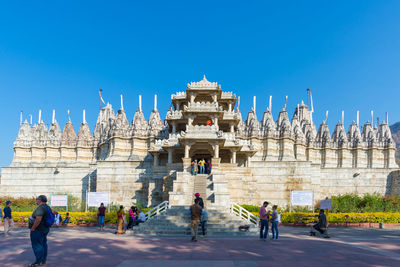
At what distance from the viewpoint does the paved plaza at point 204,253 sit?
9.80 m

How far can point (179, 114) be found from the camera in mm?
35156

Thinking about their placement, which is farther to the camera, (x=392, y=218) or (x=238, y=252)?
(x=392, y=218)

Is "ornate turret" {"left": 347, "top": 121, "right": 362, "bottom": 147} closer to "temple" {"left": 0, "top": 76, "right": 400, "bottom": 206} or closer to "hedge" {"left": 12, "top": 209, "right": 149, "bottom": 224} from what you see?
"temple" {"left": 0, "top": 76, "right": 400, "bottom": 206}

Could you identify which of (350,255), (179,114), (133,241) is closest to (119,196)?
(179,114)

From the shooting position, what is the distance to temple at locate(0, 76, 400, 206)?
95.6 feet

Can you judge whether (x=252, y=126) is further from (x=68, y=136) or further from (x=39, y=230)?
(x=39, y=230)

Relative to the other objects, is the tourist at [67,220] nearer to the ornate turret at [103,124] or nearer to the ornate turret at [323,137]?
the ornate turret at [103,124]

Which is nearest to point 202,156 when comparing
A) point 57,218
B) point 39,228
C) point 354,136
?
point 57,218

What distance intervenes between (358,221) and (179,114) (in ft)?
→ 66.1

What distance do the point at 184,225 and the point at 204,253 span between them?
263 inches

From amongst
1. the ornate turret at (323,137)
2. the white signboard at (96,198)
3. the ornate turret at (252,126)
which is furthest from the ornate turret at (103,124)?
the ornate turret at (323,137)

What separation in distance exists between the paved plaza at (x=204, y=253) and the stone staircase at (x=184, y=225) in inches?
104

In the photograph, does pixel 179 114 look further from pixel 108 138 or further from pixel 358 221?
pixel 358 221

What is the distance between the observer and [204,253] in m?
11.3
